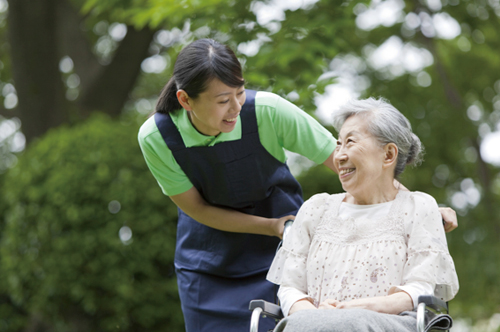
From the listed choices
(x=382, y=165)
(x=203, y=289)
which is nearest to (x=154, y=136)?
(x=203, y=289)

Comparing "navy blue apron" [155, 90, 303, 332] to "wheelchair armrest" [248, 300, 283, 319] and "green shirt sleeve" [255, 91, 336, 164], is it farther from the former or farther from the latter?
"wheelchair armrest" [248, 300, 283, 319]

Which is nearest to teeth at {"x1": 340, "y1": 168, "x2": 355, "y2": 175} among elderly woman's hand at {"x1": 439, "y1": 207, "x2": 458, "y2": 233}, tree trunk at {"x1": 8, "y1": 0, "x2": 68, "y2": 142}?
elderly woman's hand at {"x1": 439, "y1": 207, "x2": 458, "y2": 233}

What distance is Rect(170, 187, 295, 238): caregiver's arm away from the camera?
8.38 ft

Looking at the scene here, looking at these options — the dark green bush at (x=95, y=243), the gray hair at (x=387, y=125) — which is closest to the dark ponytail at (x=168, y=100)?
the gray hair at (x=387, y=125)

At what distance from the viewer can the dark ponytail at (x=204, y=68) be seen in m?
2.26

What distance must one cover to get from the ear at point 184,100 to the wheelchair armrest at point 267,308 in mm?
839

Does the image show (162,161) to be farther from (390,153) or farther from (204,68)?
(390,153)

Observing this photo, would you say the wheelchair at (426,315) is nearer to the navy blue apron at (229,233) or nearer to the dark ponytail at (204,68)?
the navy blue apron at (229,233)

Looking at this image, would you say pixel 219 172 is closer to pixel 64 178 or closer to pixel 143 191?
pixel 143 191

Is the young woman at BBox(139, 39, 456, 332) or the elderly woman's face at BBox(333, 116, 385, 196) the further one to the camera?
the young woman at BBox(139, 39, 456, 332)

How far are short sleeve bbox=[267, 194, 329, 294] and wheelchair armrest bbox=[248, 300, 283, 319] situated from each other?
0.34 feet

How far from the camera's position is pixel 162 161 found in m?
2.54

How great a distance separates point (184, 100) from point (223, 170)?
0.37 metres

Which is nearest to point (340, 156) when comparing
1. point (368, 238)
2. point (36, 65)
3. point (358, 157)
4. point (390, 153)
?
point (358, 157)
